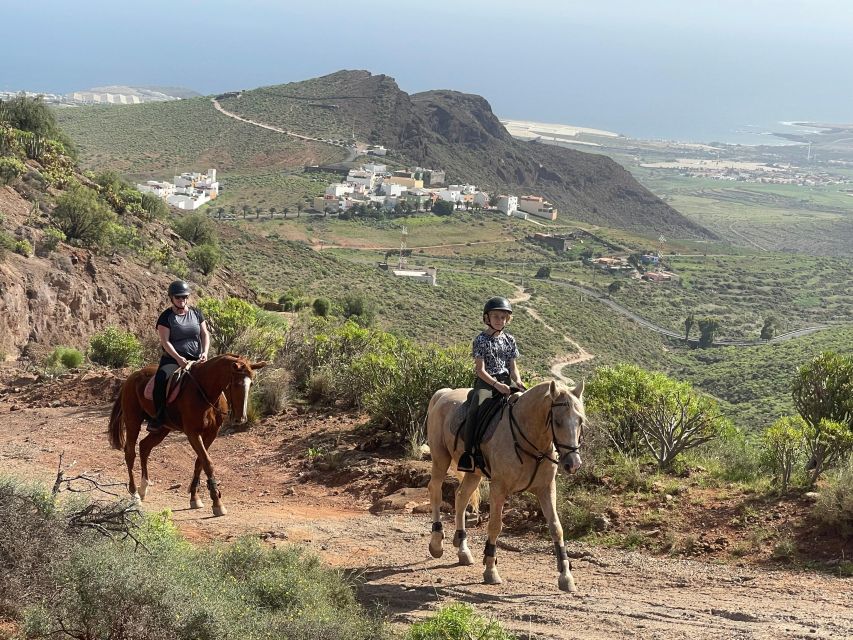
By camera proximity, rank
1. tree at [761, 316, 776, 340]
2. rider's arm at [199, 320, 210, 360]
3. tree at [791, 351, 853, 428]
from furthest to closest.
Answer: tree at [761, 316, 776, 340], tree at [791, 351, 853, 428], rider's arm at [199, 320, 210, 360]

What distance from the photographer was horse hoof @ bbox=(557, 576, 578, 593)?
7344mm

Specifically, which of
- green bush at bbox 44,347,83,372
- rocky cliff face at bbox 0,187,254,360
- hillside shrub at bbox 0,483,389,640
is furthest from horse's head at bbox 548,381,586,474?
rocky cliff face at bbox 0,187,254,360

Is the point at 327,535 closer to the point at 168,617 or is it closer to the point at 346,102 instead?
the point at 168,617

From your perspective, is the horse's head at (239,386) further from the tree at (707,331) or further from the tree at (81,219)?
the tree at (707,331)

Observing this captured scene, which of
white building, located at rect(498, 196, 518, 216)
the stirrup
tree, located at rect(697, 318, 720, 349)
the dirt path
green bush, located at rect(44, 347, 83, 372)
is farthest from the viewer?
white building, located at rect(498, 196, 518, 216)

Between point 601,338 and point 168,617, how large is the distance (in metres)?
53.9

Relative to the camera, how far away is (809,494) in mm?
9109

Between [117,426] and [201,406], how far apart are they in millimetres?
1686

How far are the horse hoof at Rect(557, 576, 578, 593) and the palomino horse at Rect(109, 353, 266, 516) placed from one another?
13.1 ft

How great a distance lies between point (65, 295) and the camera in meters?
21.2

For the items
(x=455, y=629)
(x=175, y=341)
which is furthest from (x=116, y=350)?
(x=455, y=629)

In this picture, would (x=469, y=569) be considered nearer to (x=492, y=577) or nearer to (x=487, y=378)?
(x=492, y=577)

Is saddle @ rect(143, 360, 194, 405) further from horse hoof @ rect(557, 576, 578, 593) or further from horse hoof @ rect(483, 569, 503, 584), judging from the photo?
horse hoof @ rect(557, 576, 578, 593)

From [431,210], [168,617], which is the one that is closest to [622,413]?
[168,617]
